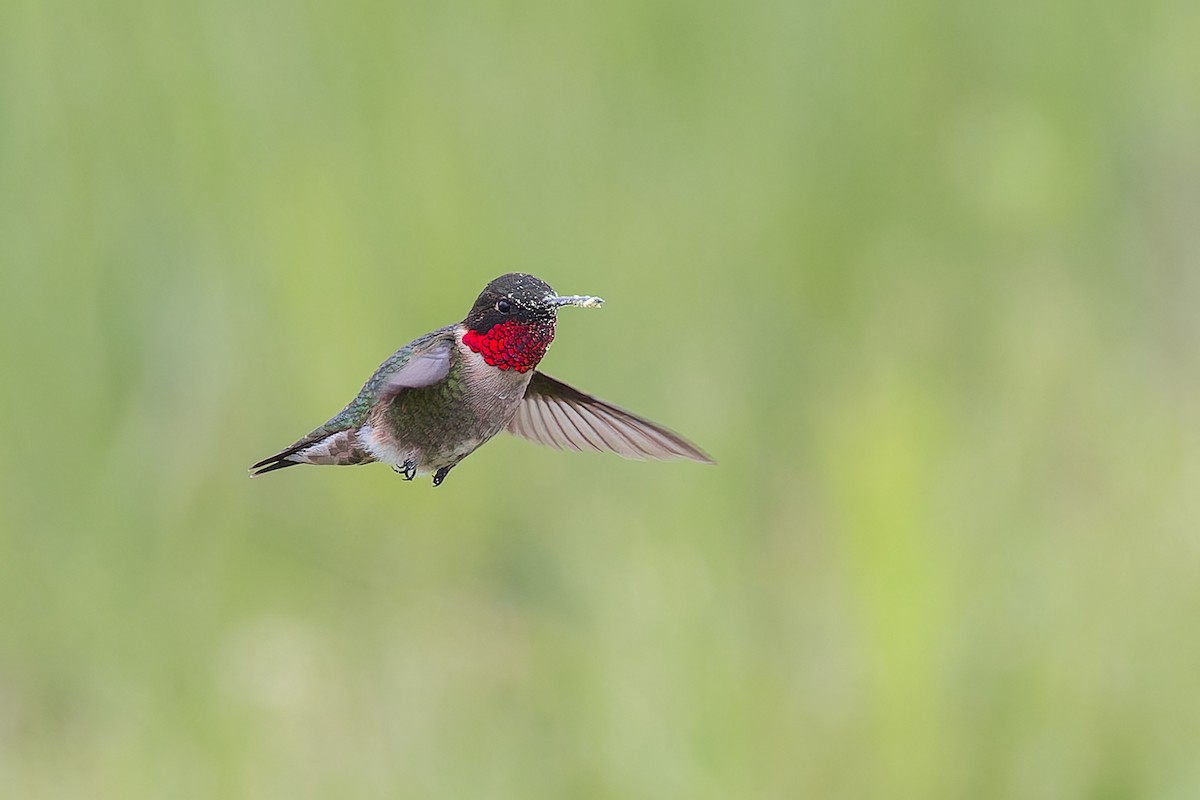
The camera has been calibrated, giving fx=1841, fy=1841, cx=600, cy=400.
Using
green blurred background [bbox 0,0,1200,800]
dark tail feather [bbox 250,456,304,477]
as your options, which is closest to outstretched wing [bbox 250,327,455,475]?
dark tail feather [bbox 250,456,304,477]

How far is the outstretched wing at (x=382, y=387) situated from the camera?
82cm

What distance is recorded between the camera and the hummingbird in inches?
32.4

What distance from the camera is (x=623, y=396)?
98.7 inches

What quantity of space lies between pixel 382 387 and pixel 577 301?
5.9 inches

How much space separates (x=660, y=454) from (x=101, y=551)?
78.1 inches

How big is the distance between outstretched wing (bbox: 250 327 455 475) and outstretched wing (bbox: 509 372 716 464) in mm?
70

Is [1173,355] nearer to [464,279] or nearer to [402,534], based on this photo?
[402,534]

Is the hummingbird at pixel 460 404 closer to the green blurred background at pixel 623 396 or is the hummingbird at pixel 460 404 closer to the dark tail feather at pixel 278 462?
the dark tail feather at pixel 278 462

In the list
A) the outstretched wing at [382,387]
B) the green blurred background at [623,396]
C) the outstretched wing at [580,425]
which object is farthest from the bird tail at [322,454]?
the green blurred background at [623,396]

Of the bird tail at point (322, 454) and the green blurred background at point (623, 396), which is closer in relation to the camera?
the bird tail at point (322, 454)

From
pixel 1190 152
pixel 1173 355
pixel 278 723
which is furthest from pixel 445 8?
pixel 1190 152

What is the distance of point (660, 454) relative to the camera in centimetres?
89

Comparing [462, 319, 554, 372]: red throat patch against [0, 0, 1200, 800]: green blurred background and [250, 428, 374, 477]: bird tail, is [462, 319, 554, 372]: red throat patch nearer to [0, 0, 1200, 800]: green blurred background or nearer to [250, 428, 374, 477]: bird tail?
[250, 428, 374, 477]: bird tail

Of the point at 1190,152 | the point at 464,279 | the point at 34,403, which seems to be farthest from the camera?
the point at 1190,152
